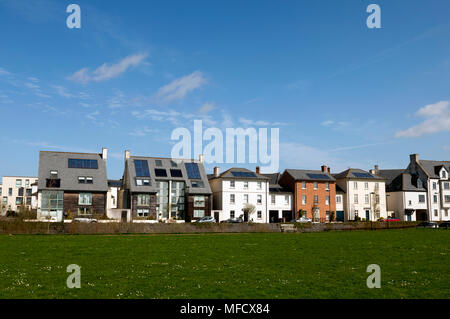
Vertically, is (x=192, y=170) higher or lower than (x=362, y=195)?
higher

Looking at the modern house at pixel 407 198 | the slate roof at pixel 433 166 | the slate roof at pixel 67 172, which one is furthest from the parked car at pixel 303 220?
the slate roof at pixel 67 172

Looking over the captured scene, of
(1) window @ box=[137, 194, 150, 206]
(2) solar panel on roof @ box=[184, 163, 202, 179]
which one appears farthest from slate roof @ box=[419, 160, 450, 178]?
(1) window @ box=[137, 194, 150, 206]

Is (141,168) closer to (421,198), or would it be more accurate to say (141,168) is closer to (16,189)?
(421,198)

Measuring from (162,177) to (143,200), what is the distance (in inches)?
242

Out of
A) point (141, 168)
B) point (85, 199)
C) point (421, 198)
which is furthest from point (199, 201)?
point (421, 198)

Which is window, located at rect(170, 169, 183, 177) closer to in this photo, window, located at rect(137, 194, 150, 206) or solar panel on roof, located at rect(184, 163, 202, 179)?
solar panel on roof, located at rect(184, 163, 202, 179)

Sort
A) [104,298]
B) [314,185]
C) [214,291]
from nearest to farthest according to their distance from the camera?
[104,298] < [214,291] < [314,185]

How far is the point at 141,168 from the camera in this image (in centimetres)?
7569

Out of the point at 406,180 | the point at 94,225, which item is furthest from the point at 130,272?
the point at 406,180

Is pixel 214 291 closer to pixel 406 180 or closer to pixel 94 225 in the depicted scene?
pixel 94 225

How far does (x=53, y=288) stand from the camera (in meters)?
13.0

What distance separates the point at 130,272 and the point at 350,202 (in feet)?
250

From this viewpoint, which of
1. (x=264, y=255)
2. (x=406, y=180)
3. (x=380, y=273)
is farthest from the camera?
(x=406, y=180)

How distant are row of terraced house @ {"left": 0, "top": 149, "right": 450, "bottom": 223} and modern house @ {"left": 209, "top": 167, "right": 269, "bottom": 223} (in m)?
0.18
